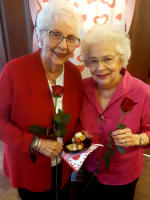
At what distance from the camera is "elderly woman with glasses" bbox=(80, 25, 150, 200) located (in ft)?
3.17

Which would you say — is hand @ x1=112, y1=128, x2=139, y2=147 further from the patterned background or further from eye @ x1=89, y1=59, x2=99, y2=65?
the patterned background

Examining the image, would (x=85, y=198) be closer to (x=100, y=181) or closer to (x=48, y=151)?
A: (x=100, y=181)

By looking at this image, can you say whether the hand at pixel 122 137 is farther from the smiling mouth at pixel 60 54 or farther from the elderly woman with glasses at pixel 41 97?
the smiling mouth at pixel 60 54

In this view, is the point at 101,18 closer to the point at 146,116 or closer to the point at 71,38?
the point at 71,38

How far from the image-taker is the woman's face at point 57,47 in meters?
0.90

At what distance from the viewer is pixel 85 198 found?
157 centimetres

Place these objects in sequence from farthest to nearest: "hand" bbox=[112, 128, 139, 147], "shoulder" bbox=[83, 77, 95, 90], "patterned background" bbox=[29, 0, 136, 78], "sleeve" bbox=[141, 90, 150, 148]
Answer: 1. "patterned background" bbox=[29, 0, 136, 78]
2. "shoulder" bbox=[83, 77, 95, 90]
3. "sleeve" bbox=[141, 90, 150, 148]
4. "hand" bbox=[112, 128, 139, 147]

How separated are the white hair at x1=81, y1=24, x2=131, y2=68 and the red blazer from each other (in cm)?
21

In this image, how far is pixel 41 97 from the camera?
3.18 feet

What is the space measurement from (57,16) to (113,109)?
0.56 metres

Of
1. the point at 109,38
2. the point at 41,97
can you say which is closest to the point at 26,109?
the point at 41,97

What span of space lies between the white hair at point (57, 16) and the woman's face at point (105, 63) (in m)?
0.15

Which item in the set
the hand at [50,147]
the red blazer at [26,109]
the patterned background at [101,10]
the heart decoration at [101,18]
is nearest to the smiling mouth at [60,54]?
the red blazer at [26,109]

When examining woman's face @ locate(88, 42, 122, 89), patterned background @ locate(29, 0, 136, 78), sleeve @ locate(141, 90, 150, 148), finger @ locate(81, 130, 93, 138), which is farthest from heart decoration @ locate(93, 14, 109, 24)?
finger @ locate(81, 130, 93, 138)
